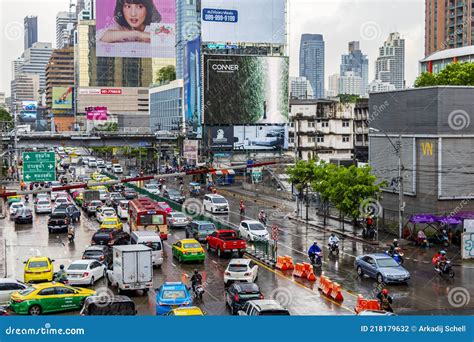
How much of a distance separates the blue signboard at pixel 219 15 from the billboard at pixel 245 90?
27.6 ft

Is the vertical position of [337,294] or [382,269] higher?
[382,269]

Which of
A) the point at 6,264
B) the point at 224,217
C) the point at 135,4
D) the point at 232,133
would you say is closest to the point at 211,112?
the point at 232,133

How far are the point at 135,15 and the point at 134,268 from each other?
5552 centimetres

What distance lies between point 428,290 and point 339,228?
2027 cm

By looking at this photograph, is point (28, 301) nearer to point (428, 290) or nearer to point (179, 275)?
point (179, 275)

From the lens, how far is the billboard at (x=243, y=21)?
103m

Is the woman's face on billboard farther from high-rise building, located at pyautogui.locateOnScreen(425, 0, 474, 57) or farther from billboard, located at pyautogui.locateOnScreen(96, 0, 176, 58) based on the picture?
high-rise building, located at pyautogui.locateOnScreen(425, 0, 474, 57)

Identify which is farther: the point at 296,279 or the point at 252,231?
the point at 252,231

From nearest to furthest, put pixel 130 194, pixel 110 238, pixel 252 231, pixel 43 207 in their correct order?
pixel 110 238 < pixel 252 231 < pixel 43 207 < pixel 130 194

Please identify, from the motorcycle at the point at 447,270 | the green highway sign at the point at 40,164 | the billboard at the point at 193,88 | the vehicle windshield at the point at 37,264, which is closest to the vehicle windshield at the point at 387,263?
the motorcycle at the point at 447,270

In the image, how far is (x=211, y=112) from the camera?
96875 millimetres

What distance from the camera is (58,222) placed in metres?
50.9

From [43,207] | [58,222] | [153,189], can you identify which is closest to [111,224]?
[58,222]

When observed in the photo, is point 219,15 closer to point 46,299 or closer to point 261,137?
point 261,137
